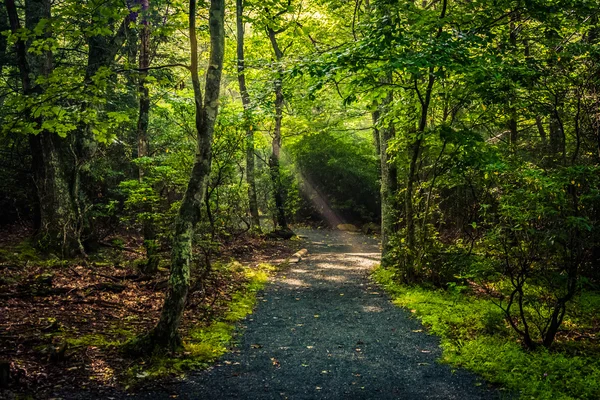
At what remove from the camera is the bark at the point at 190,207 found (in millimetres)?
5109

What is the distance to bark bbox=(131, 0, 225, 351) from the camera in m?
5.11

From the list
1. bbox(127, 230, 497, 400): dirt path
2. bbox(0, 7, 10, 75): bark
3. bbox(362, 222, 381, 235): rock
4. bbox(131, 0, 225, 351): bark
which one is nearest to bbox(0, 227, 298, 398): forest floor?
bbox(131, 0, 225, 351): bark

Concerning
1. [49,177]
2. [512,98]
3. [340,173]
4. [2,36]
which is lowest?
[49,177]

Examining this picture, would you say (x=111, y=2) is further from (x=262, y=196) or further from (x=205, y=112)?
(x=262, y=196)

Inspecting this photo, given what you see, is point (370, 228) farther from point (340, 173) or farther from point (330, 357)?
point (330, 357)

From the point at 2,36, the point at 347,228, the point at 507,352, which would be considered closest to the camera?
the point at 507,352

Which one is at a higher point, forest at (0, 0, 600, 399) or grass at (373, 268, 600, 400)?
forest at (0, 0, 600, 399)

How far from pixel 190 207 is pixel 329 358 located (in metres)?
2.85

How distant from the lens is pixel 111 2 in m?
5.00

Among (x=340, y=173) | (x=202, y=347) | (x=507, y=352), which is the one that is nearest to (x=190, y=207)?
(x=202, y=347)

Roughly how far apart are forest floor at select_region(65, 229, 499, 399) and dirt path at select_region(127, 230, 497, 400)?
0.01 meters

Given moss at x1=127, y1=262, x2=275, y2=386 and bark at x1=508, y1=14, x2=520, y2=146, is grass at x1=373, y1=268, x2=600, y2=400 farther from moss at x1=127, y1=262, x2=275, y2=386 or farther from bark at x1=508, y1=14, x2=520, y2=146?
bark at x1=508, y1=14, x2=520, y2=146

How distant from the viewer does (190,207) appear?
16.8ft

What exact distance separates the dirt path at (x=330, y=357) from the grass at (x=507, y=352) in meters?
0.27
